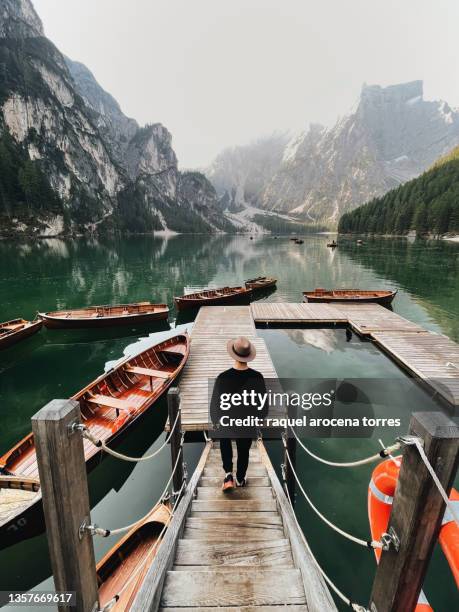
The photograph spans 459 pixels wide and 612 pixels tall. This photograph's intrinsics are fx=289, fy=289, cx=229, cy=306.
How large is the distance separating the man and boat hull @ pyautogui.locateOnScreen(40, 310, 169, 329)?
18080 millimetres

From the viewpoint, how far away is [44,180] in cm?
11600

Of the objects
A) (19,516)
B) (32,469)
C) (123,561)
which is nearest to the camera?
(123,561)

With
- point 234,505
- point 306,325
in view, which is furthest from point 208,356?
point 306,325

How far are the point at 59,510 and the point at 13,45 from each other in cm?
20831

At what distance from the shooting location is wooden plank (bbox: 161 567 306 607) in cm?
326

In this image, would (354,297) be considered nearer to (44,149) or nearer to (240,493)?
(240,493)

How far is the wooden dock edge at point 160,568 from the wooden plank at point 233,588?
0.63 feet

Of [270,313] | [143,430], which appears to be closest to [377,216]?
[270,313]

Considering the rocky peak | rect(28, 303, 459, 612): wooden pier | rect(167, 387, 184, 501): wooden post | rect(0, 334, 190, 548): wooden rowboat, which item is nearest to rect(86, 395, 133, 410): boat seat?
rect(0, 334, 190, 548): wooden rowboat

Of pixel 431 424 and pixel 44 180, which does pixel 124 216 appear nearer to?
pixel 44 180

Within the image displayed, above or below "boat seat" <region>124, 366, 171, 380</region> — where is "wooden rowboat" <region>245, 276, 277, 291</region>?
below

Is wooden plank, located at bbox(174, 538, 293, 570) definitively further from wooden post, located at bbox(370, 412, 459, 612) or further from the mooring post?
the mooring post

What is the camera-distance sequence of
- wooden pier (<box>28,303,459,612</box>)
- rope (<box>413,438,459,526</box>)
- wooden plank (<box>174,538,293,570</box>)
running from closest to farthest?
rope (<box>413,438,459,526</box>) → wooden pier (<box>28,303,459,612</box>) → wooden plank (<box>174,538,293,570</box>)

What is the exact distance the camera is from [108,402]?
31.7 ft
